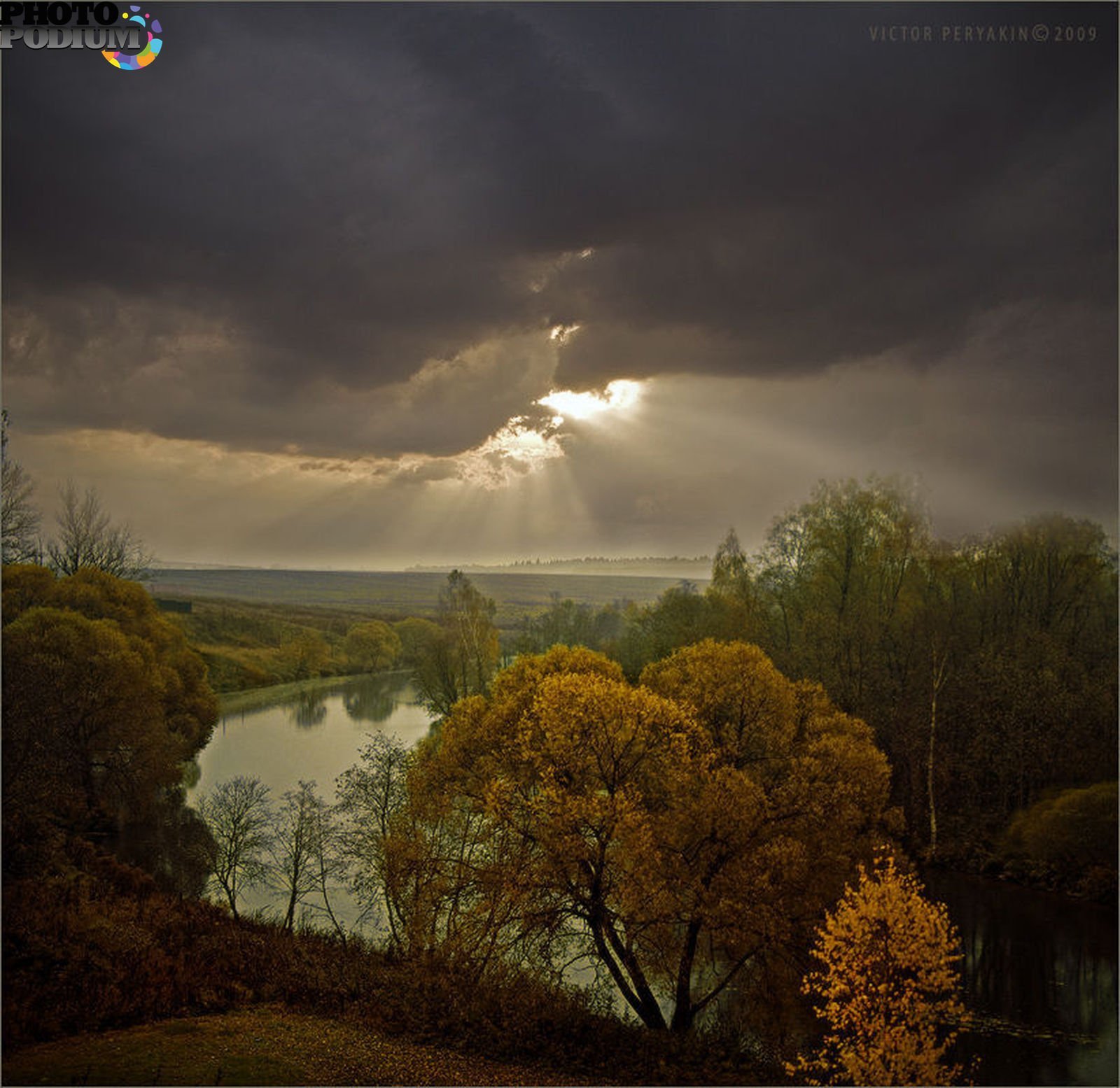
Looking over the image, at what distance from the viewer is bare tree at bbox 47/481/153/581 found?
13.1 m

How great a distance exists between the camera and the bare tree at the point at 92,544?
1307cm

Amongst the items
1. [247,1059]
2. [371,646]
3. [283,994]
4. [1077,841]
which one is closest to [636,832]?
[247,1059]

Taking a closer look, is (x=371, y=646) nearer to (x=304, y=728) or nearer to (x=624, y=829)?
(x=304, y=728)

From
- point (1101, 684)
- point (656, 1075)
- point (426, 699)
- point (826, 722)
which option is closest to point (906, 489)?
point (1101, 684)

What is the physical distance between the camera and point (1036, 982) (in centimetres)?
973

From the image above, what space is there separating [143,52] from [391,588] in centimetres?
1259

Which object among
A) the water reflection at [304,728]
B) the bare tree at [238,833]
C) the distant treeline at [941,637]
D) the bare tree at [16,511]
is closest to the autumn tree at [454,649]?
the water reflection at [304,728]

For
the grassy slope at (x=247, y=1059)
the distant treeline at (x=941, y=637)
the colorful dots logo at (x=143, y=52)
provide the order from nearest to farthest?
the grassy slope at (x=247, y=1059) → the colorful dots logo at (x=143, y=52) → the distant treeline at (x=941, y=637)

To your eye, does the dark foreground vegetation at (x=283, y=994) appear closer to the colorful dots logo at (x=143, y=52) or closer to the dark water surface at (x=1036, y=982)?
the dark water surface at (x=1036, y=982)

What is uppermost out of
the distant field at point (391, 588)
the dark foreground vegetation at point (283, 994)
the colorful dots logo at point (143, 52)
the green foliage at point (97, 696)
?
the colorful dots logo at point (143, 52)

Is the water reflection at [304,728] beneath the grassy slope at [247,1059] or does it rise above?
above

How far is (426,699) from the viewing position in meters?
20.6

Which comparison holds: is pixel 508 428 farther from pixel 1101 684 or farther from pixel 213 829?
pixel 1101 684

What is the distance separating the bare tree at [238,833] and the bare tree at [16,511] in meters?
A: 5.59
